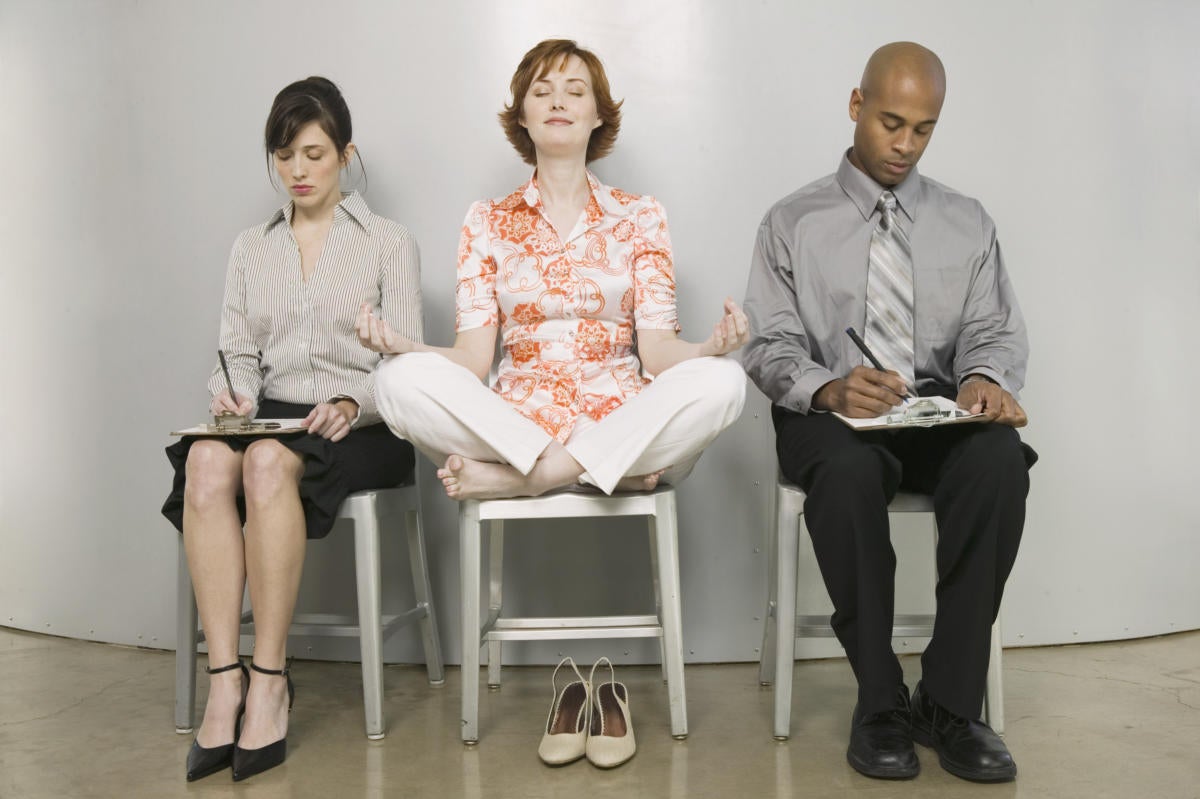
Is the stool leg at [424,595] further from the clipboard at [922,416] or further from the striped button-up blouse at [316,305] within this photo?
the clipboard at [922,416]

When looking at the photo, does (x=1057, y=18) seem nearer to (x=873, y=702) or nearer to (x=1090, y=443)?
(x=1090, y=443)

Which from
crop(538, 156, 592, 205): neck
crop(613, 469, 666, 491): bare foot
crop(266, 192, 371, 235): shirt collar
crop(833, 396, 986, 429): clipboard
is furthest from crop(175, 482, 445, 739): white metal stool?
crop(833, 396, 986, 429): clipboard

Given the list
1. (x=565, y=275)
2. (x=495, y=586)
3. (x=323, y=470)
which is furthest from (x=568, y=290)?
(x=495, y=586)

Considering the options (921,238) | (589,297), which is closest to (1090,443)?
(921,238)

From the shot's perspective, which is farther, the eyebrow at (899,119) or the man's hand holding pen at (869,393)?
the eyebrow at (899,119)

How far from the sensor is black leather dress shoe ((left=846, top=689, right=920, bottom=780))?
1.76 metres

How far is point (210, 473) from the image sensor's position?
→ 6.40 ft

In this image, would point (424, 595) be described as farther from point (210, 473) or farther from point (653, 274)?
point (653, 274)

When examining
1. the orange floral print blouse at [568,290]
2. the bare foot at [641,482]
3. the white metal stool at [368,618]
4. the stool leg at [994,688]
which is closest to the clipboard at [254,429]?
the white metal stool at [368,618]

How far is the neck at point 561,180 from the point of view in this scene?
2.25 m

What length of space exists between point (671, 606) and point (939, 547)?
0.48m

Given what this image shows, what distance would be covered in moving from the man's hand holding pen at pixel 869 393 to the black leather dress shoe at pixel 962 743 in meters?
0.49

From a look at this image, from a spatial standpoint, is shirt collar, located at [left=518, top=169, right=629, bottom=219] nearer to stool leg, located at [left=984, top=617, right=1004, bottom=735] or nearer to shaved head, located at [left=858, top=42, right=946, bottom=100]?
shaved head, located at [left=858, top=42, right=946, bottom=100]

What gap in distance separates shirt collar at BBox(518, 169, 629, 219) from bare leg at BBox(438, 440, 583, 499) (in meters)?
0.58
